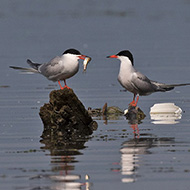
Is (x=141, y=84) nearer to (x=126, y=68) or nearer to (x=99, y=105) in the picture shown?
(x=126, y=68)

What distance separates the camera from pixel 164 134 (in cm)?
917

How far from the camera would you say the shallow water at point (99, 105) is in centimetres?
693

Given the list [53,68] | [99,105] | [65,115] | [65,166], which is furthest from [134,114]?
[65,166]

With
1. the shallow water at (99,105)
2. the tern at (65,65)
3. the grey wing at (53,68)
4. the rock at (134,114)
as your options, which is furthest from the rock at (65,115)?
the grey wing at (53,68)

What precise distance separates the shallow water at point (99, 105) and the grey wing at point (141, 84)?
0.32 m

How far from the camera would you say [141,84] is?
11469 millimetres

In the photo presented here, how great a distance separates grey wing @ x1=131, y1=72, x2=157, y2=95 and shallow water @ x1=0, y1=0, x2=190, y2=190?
32 centimetres

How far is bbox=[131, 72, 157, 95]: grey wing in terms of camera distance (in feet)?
37.4

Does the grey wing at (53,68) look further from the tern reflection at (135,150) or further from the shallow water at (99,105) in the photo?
the tern reflection at (135,150)

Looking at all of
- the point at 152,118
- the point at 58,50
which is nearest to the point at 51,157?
the point at 152,118

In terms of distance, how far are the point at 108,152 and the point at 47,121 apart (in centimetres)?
220

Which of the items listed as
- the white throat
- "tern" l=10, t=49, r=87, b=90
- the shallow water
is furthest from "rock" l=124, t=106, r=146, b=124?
"tern" l=10, t=49, r=87, b=90

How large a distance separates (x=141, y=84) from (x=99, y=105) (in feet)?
3.03

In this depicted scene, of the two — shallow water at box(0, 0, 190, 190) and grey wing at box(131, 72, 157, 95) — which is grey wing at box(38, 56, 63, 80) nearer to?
shallow water at box(0, 0, 190, 190)
